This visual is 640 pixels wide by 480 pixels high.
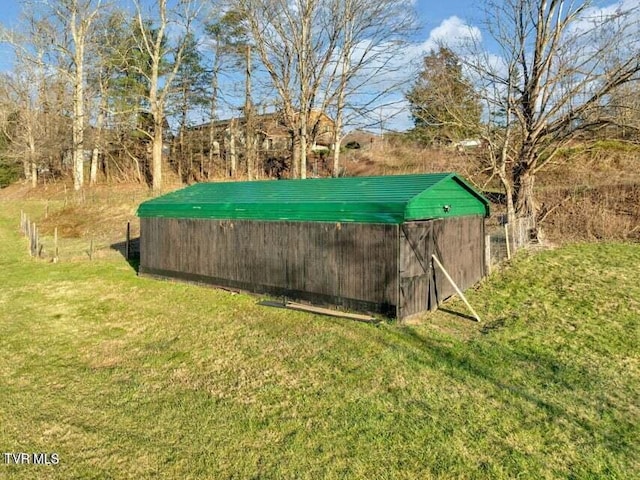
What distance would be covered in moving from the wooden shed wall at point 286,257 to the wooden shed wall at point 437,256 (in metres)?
0.28

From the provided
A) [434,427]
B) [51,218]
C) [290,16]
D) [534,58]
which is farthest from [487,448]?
[51,218]

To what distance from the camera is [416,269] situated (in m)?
7.86

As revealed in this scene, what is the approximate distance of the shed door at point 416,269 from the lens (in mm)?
7527

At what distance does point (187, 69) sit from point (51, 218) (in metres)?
15.1

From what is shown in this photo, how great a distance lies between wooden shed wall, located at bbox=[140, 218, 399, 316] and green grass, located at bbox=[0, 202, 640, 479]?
702 millimetres

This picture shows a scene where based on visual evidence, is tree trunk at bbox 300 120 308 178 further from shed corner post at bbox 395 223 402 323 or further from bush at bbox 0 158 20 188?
bush at bbox 0 158 20 188

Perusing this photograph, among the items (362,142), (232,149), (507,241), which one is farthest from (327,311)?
(362,142)

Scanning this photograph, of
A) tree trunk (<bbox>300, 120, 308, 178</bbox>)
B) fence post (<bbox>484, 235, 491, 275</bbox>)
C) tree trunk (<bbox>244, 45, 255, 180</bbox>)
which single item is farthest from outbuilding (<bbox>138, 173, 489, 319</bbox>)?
tree trunk (<bbox>244, 45, 255, 180</bbox>)

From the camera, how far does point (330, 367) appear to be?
5.84 meters

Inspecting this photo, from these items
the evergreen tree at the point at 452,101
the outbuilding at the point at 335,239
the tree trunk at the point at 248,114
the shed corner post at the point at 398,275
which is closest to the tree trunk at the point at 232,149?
the tree trunk at the point at 248,114

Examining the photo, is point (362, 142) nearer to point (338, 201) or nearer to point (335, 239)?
point (338, 201)

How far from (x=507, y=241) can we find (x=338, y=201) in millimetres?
5685

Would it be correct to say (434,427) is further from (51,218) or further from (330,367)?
(51,218)

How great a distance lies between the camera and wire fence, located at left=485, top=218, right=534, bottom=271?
36.6 feet
